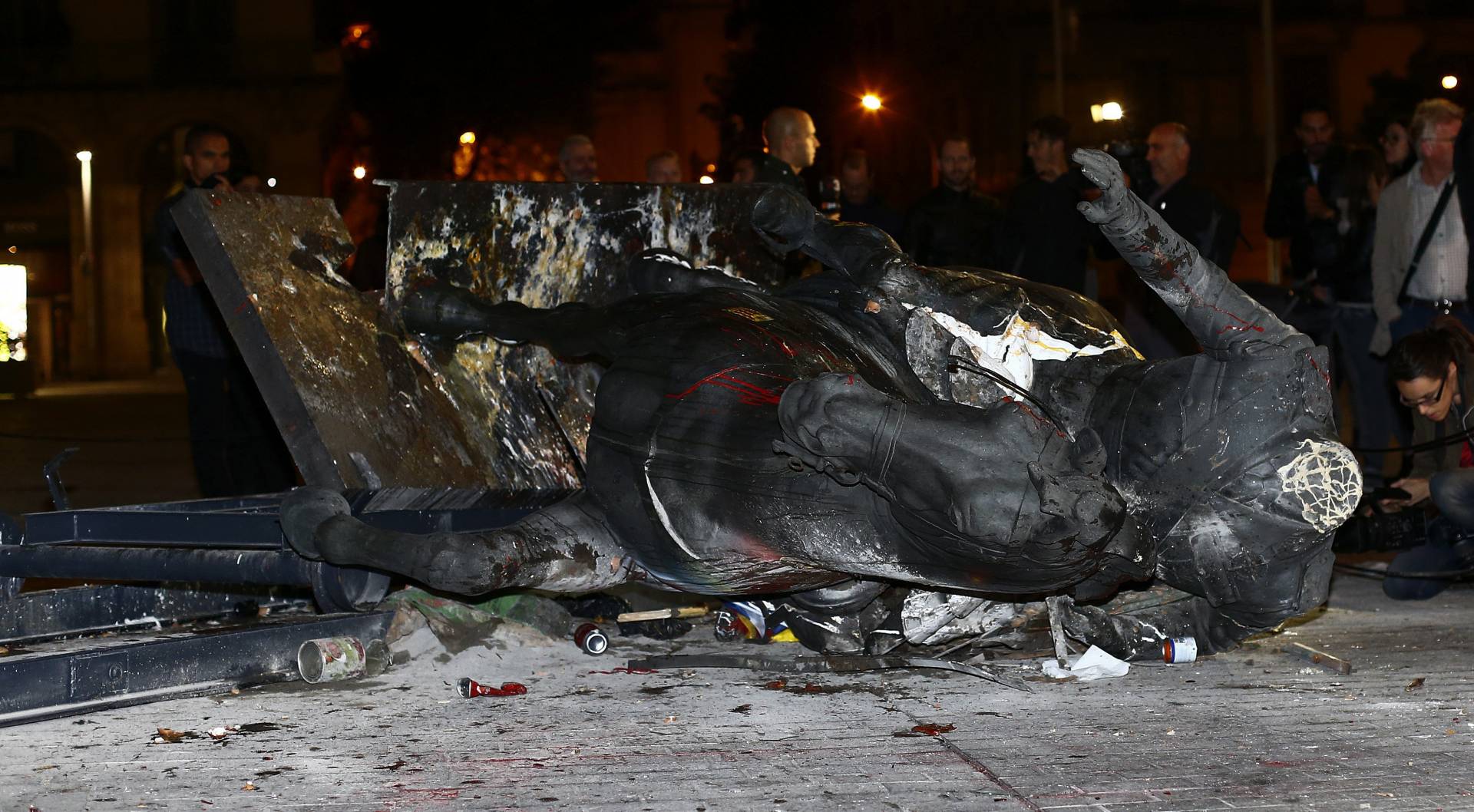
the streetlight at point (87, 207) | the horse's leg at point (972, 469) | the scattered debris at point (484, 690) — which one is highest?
the streetlight at point (87, 207)

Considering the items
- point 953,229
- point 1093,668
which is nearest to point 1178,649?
point 1093,668

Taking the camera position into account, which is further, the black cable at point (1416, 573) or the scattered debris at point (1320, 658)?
the black cable at point (1416, 573)

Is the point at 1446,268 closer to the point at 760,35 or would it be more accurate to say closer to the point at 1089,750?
the point at 1089,750

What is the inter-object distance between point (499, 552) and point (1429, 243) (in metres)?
5.33

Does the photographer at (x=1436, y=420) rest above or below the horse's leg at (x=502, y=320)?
below

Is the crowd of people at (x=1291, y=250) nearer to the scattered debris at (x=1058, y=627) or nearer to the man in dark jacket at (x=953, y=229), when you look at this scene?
the man in dark jacket at (x=953, y=229)

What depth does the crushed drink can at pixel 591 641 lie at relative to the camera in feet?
16.3

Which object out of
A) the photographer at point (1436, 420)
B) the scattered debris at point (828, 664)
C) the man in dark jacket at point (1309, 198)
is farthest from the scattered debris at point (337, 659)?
the man in dark jacket at point (1309, 198)

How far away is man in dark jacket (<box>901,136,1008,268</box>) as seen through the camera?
8211 millimetres

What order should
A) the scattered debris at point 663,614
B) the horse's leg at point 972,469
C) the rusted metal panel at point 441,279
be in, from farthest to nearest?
the scattered debris at point 663,614, the rusted metal panel at point 441,279, the horse's leg at point 972,469

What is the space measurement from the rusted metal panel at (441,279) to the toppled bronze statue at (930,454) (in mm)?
564

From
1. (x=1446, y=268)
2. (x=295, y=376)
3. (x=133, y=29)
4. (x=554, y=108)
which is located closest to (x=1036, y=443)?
(x=295, y=376)

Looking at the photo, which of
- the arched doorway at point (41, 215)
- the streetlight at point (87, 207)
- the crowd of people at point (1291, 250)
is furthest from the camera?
the arched doorway at point (41, 215)

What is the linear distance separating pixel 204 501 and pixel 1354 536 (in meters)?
4.03
